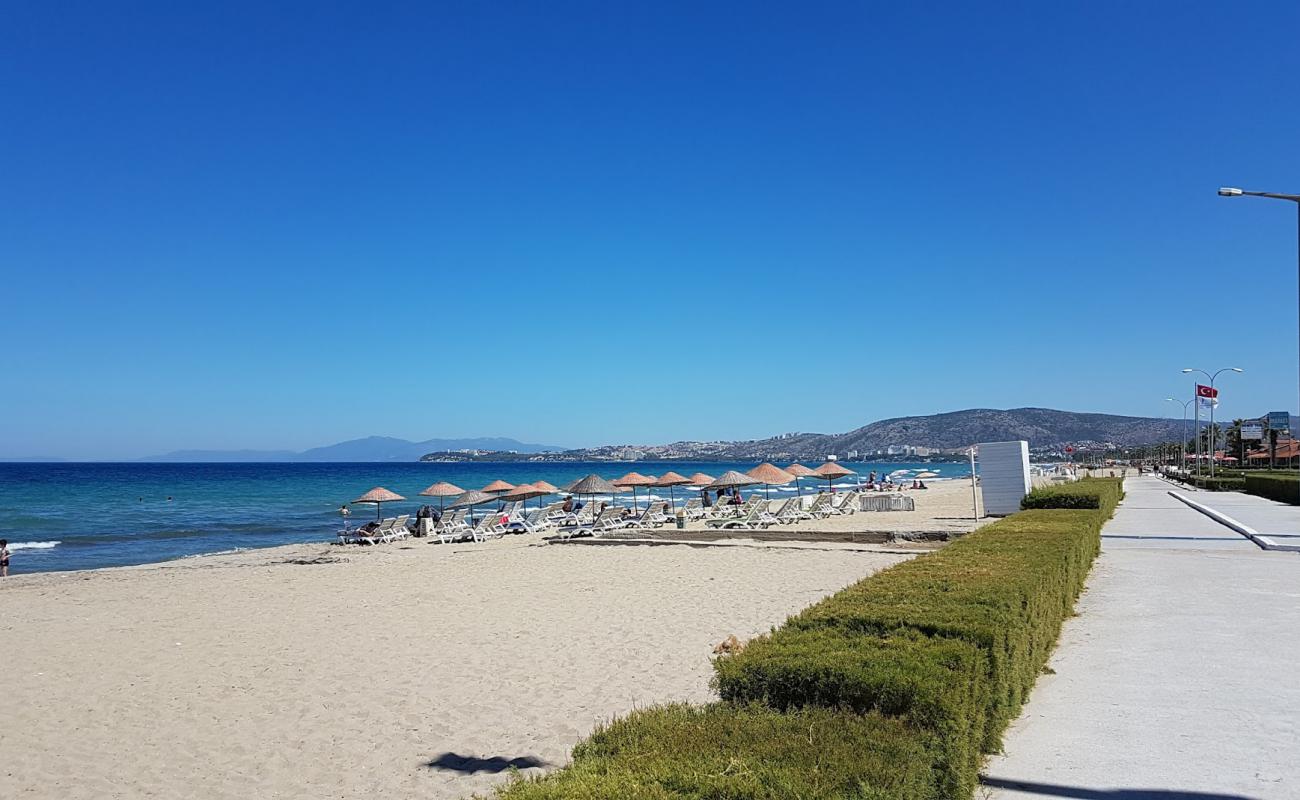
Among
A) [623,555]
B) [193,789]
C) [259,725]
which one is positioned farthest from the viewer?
[623,555]

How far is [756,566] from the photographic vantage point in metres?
14.6

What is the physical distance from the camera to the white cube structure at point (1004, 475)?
835 inches

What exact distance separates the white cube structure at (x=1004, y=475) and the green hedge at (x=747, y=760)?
63.4ft

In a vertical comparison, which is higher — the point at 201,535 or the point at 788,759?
the point at 788,759

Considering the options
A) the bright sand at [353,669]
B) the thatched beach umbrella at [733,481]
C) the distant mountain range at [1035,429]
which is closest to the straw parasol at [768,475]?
the thatched beach umbrella at [733,481]

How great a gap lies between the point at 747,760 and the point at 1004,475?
20.4m

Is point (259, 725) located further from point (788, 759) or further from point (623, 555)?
point (623, 555)

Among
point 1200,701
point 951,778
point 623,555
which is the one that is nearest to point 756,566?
point 623,555

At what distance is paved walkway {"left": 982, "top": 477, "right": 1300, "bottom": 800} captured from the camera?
414cm

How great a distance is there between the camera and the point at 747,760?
9.49 feet

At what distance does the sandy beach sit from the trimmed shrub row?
2003 millimetres

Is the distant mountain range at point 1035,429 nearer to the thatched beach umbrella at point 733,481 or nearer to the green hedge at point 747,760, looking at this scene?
the thatched beach umbrella at point 733,481

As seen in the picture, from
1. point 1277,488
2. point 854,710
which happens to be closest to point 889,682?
point 854,710

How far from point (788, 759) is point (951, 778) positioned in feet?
2.57
